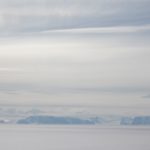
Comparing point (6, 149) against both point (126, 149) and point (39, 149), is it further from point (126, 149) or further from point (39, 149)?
point (126, 149)

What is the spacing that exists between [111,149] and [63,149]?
8.89m

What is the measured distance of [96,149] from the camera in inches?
3799

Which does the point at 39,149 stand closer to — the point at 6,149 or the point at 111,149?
the point at 6,149

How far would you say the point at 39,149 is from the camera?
93875mm

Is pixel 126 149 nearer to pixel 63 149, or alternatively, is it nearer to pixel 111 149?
pixel 111 149

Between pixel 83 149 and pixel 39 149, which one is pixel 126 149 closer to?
pixel 83 149

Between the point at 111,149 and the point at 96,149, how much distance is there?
3.39m

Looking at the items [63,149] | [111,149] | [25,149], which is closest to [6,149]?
[25,149]

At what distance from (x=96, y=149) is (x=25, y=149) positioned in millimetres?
12215

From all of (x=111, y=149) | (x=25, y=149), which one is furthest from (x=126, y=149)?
(x=25, y=149)

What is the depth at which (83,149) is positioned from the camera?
312 ft

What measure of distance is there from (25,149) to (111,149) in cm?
1484

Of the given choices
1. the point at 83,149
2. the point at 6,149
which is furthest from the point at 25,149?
the point at 83,149

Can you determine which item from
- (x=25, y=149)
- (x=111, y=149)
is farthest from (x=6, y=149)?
(x=111, y=149)
